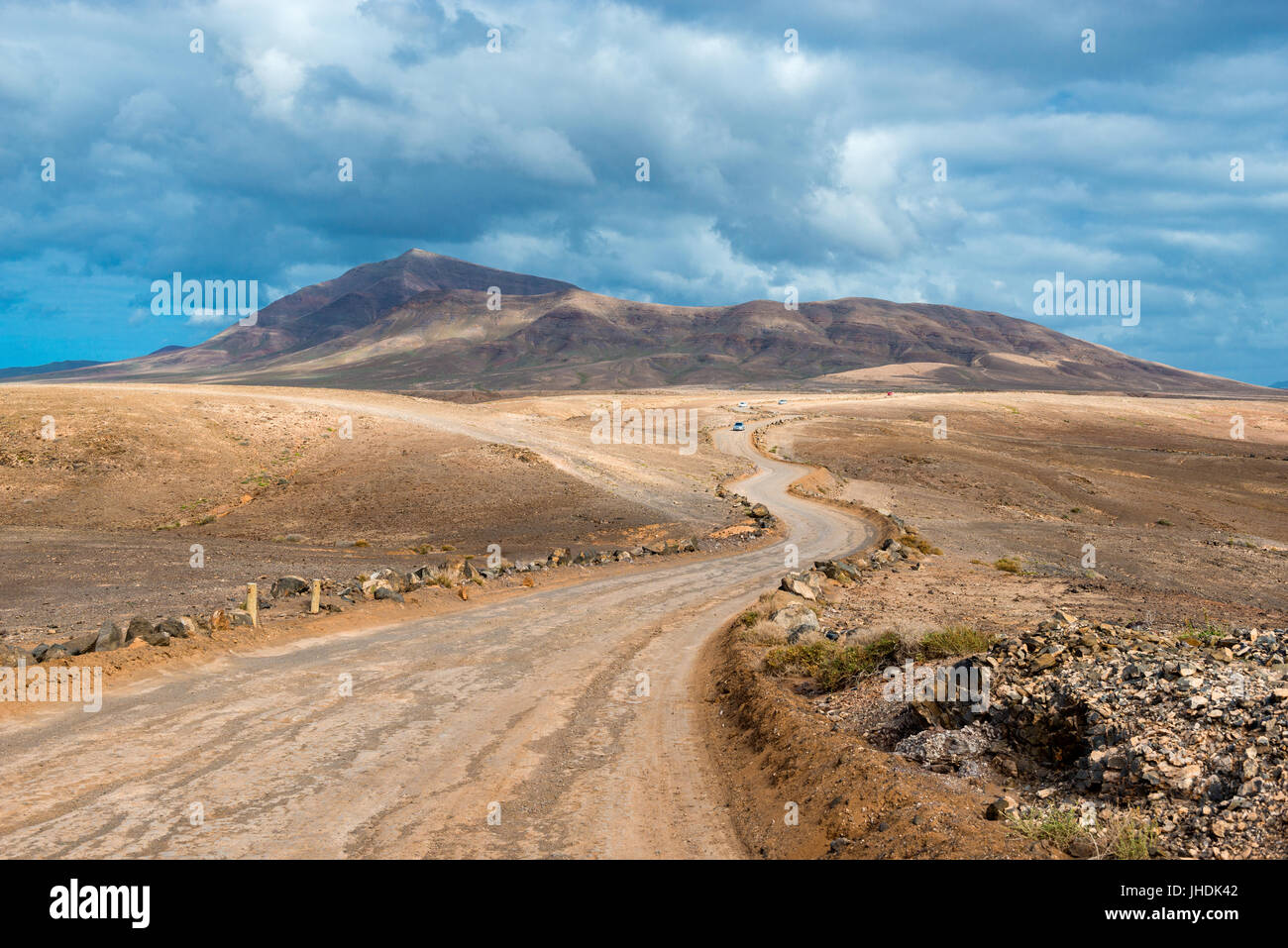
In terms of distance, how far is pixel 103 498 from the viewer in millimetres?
36406

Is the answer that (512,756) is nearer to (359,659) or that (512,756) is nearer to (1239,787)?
(359,659)

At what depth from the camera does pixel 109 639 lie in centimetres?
1409

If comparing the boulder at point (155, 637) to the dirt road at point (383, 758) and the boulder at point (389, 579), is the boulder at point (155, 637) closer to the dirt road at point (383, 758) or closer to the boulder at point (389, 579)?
the dirt road at point (383, 758)

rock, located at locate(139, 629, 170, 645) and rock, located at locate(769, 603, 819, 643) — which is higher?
rock, located at locate(139, 629, 170, 645)

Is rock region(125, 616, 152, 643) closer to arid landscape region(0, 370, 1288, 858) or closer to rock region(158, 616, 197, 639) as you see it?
arid landscape region(0, 370, 1288, 858)

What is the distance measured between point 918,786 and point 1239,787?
2861 millimetres

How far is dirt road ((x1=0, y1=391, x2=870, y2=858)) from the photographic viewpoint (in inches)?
300

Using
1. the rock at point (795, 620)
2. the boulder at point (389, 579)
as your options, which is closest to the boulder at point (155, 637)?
the boulder at point (389, 579)

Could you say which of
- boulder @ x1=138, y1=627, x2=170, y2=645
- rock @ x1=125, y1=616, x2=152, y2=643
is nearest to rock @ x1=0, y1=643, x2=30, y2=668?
rock @ x1=125, y1=616, x2=152, y2=643

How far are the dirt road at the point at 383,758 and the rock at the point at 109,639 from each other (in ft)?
4.93

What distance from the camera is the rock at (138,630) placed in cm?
1444

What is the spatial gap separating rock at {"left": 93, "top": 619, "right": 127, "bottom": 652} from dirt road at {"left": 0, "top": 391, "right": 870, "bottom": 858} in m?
1.50

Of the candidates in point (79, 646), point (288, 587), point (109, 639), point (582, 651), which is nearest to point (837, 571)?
point (582, 651)

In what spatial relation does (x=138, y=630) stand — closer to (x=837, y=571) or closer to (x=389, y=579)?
(x=389, y=579)
